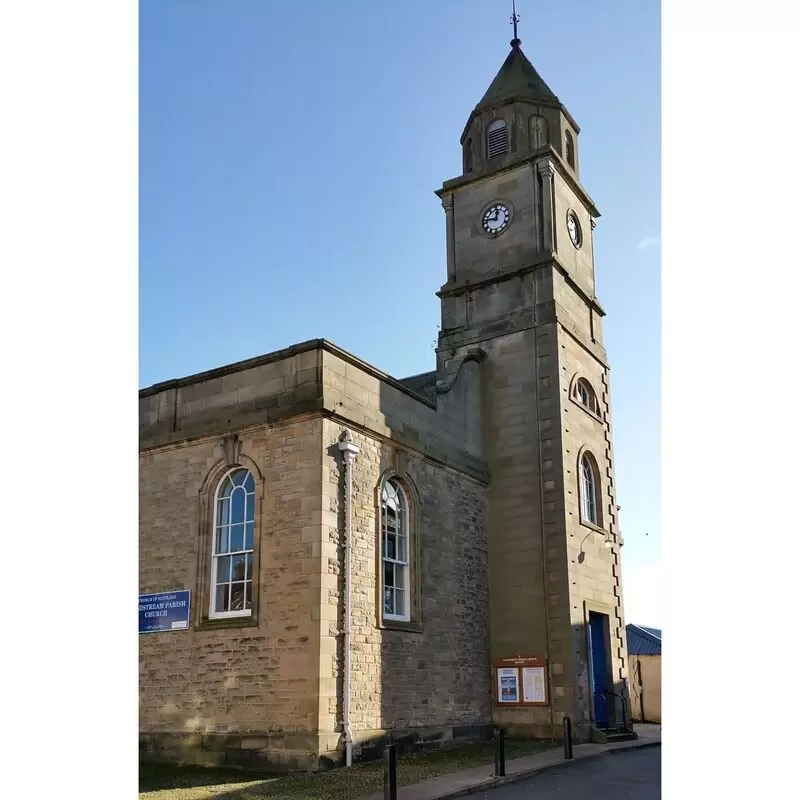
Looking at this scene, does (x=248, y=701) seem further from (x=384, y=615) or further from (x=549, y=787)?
(x=549, y=787)

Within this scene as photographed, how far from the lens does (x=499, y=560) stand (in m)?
19.1

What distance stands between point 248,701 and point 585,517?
31.0ft

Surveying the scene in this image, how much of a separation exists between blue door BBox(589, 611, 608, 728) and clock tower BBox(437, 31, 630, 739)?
4cm

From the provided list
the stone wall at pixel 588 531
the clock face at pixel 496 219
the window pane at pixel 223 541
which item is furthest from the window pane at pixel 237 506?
the clock face at pixel 496 219

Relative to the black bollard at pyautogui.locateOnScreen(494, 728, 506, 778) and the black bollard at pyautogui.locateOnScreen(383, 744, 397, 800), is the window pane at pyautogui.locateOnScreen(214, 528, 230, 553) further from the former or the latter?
the black bollard at pyautogui.locateOnScreen(383, 744, 397, 800)

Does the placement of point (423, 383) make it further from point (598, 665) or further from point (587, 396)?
point (598, 665)

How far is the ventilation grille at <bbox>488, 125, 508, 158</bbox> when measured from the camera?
22.9 metres

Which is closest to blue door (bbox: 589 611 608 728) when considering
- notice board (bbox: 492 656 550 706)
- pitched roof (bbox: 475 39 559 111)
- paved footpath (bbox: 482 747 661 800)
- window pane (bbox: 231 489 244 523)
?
notice board (bbox: 492 656 550 706)

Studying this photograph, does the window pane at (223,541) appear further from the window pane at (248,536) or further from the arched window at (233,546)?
the window pane at (248,536)

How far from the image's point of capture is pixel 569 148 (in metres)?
23.8

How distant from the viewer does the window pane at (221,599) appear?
14.9 meters

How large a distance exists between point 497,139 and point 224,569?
13955 millimetres

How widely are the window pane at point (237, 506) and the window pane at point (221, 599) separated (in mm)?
1157
